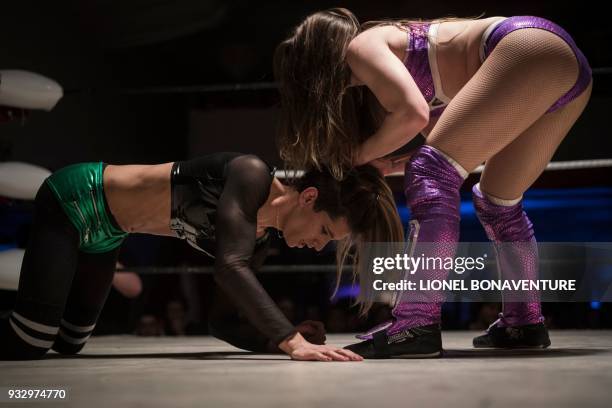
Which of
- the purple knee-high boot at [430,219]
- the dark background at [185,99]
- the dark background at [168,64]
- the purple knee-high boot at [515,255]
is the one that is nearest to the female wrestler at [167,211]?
the purple knee-high boot at [430,219]

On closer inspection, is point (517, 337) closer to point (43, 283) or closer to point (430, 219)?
point (430, 219)

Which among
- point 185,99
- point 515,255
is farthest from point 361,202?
point 185,99

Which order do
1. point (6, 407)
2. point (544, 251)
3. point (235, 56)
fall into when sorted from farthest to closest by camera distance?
1. point (235, 56)
2. point (544, 251)
3. point (6, 407)

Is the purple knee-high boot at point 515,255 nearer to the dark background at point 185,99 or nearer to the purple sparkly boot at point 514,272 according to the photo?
the purple sparkly boot at point 514,272

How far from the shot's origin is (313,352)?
125cm

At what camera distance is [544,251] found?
2.53 m

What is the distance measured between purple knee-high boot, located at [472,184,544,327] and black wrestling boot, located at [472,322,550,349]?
0.04 ft

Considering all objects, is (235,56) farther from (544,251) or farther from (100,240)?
(100,240)

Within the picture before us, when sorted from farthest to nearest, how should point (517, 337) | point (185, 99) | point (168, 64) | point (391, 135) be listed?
point (168, 64)
point (185, 99)
point (517, 337)
point (391, 135)

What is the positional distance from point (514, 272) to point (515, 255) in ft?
0.13

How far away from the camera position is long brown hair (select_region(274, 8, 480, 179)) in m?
1.46

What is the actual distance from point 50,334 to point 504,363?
0.92 metres

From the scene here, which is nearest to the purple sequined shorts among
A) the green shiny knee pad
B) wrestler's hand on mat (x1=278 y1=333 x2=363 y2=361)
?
wrestler's hand on mat (x1=278 y1=333 x2=363 y2=361)

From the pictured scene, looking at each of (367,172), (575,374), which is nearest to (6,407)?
(575,374)
